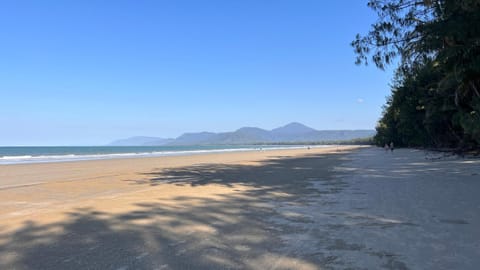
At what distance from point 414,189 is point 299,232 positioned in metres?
6.09

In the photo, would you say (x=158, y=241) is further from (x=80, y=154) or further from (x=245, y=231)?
(x=80, y=154)

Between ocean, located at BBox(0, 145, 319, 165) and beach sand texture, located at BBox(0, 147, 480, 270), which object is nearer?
beach sand texture, located at BBox(0, 147, 480, 270)

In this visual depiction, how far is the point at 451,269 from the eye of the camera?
3.80 metres

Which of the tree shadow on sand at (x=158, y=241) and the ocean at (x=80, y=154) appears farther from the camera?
the ocean at (x=80, y=154)

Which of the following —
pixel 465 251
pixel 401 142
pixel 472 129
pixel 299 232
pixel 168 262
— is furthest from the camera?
pixel 401 142

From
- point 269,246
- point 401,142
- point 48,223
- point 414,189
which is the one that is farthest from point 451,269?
point 401,142

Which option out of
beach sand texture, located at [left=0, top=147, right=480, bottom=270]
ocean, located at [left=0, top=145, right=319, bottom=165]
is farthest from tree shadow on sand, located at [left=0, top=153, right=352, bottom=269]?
ocean, located at [left=0, top=145, right=319, bottom=165]

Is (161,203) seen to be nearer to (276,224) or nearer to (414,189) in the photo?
(276,224)

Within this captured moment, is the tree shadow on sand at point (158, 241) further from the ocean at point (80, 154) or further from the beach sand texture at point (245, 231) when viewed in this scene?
the ocean at point (80, 154)

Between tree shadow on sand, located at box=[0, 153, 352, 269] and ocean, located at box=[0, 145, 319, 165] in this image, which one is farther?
ocean, located at box=[0, 145, 319, 165]

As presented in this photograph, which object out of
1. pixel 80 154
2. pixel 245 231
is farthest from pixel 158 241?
pixel 80 154

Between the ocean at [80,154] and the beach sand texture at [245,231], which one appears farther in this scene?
the ocean at [80,154]

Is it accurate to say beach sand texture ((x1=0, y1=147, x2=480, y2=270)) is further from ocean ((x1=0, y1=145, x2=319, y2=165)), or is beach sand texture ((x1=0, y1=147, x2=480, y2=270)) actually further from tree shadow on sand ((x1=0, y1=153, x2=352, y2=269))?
ocean ((x1=0, y1=145, x2=319, y2=165))

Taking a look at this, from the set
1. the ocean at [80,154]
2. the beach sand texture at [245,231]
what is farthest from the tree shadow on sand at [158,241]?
the ocean at [80,154]
